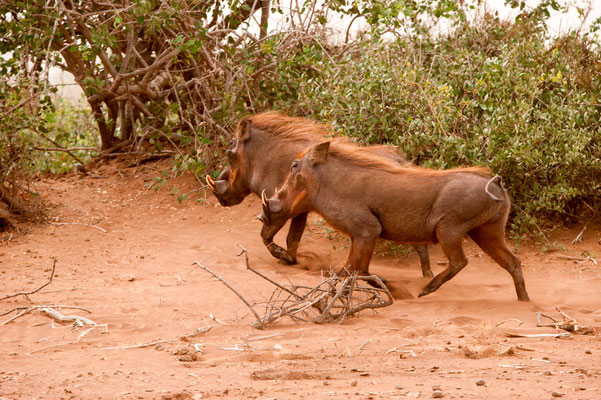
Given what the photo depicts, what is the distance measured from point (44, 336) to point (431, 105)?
12.6 feet

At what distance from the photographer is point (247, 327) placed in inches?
186

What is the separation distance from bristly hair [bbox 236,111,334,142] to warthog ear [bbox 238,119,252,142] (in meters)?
0.03

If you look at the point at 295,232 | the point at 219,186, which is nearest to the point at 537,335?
the point at 295,232

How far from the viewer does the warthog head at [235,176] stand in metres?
7.21

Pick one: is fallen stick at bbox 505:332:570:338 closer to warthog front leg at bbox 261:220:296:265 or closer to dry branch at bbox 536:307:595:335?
dry branch at bbox 536:307:595:335

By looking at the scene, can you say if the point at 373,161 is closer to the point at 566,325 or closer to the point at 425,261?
the point at 425,261

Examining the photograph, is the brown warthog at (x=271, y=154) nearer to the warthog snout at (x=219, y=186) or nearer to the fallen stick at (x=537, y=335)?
the warthog snout at (x=219, y=186)

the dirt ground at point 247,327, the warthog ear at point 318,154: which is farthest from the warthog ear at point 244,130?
the warthog ear at point 318,154

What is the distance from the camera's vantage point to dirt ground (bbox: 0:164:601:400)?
351 centimetres

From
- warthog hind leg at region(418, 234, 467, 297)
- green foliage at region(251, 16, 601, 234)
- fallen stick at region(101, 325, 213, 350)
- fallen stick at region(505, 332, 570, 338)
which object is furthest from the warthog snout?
fallen stick at region(505, 332, 570, 338)

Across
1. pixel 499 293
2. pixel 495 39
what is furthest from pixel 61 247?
pixel 495 39

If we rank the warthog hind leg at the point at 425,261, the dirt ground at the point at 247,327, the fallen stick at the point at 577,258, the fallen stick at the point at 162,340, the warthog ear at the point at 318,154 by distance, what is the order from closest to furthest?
the dirt ground at the point at 247,327
the fallen stick at the point at 162,340
the warthog ear at the point at 318,154
the warthog hind leg at the point at 425,261
the fallen stick at the point at 577,258

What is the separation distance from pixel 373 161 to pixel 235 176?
5.83 ft

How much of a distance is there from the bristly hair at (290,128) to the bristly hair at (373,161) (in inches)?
27.3
